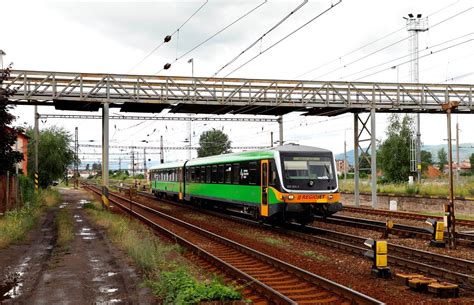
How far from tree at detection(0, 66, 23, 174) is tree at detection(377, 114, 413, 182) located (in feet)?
137

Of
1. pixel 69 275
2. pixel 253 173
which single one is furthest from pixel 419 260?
pixel 253 173

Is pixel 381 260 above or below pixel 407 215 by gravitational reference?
above

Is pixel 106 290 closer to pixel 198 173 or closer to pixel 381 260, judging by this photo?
pixel 381 260

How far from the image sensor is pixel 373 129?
27.9 meters

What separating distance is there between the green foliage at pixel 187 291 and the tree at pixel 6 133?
11.3 meters

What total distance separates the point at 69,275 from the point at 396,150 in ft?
152

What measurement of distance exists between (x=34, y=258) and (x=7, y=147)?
23.6 feet

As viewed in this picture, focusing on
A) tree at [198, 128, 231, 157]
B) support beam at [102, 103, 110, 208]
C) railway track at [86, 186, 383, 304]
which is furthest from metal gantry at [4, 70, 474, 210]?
tree at [198, 128, 231, 157]

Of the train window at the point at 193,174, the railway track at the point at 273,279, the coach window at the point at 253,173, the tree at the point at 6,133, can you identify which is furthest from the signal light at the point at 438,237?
the train window at the point at 193,174

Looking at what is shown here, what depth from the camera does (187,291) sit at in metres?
7.91

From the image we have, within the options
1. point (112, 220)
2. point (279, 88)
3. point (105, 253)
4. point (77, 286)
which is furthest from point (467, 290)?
point (279, 88)

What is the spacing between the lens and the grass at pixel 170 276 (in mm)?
7836

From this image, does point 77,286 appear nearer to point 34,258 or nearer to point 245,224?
point 34,258

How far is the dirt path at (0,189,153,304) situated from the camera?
8.43 m
